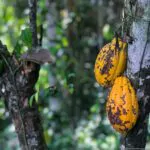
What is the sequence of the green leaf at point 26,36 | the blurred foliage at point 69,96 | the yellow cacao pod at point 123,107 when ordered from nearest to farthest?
1. the yellow cacao pod at point 123,107
2. the green leaf at point 26,36
3. the blurred foliage at point 69,96

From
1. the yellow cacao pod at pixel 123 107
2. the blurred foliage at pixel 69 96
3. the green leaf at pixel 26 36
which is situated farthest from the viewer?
the blurred foliage at pixel 69 96

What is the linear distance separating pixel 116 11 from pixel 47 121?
2125 mm

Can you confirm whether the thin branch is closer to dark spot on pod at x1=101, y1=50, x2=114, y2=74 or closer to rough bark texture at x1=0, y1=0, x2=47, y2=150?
rough bark texture at x1=0, y1=0, x2=47, y2=150

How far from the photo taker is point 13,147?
4.00 meters

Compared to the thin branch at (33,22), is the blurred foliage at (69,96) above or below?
below

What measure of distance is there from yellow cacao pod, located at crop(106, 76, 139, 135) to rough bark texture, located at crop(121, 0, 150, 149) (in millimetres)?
47

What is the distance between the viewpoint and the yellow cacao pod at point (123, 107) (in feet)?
5.31

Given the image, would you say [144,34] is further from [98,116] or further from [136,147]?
[98,116]

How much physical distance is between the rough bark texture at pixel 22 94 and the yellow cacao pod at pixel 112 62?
411 millimetres

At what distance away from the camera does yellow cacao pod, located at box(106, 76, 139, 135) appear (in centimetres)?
162

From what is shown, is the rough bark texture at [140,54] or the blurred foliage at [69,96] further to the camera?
the blurred foliage at [69,96]

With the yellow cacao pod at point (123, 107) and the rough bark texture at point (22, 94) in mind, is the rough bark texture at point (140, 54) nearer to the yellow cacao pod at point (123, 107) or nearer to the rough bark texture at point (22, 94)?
the yellow cacao pod at point (123, 107)

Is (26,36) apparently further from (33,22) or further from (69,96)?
(69,96)

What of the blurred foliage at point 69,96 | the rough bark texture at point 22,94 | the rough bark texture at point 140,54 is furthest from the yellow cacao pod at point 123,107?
the blurred foliage at point 69,96
